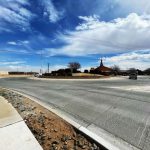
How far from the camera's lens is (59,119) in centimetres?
762

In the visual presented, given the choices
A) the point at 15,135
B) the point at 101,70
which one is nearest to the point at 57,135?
the point at 15,135

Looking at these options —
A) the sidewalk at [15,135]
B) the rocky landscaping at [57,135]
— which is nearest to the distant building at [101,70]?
the rocky landscaping at [57,135]

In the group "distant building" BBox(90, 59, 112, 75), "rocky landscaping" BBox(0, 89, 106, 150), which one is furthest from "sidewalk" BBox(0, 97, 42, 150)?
"distant building" BBox(90, 59, 112, 75)

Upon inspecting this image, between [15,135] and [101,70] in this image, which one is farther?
[101,70]

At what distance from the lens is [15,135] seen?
5645 millimetres

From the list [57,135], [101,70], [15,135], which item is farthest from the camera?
[101,70]

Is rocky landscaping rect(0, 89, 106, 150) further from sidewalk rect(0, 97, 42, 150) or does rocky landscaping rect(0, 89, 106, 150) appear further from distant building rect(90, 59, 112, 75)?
distant building rect(90, 59, 112, 75)

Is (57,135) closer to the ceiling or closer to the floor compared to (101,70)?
closer to the floor

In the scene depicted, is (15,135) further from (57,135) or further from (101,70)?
(101,70)

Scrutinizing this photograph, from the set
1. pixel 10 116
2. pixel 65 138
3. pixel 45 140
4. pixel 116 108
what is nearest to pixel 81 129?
pixel 65 138

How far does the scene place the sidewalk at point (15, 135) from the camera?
4.93 m

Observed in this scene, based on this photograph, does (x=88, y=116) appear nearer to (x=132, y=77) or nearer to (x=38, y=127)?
(x=38, y=127)

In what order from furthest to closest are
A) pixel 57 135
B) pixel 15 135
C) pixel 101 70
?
pixel 101 70
pixel 57 135
pixel 15 135

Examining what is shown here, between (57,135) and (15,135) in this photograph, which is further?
(57,135)
